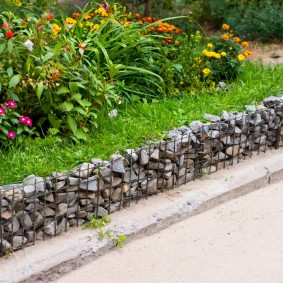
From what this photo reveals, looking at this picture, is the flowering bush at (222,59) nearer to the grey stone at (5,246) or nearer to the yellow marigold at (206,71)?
the yellow marigold at (206,71)

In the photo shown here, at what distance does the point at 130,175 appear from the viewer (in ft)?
17.4

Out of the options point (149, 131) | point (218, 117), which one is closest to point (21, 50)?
point (149, 131)

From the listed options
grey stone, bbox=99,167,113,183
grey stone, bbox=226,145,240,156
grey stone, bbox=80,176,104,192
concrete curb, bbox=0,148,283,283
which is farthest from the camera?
grey stone, bbox=226,145,240,156

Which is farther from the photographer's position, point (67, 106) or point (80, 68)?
point (80, 68)

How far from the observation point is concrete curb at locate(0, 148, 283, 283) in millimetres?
4582

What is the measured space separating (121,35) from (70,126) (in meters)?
1.55

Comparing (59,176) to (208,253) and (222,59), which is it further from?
(222,59)

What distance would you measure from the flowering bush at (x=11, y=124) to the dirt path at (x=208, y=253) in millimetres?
1190

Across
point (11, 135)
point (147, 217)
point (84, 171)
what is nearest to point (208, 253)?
point (147, 217)

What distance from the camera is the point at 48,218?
16.0 ft

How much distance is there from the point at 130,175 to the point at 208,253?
810mm

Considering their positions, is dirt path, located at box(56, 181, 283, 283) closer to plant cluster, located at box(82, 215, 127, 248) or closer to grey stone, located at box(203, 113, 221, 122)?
plant cluster, located at box(82, 215, 127, 248)

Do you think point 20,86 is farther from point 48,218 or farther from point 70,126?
point 48,218

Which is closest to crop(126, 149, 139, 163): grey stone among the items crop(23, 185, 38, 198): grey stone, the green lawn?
the green lawn
